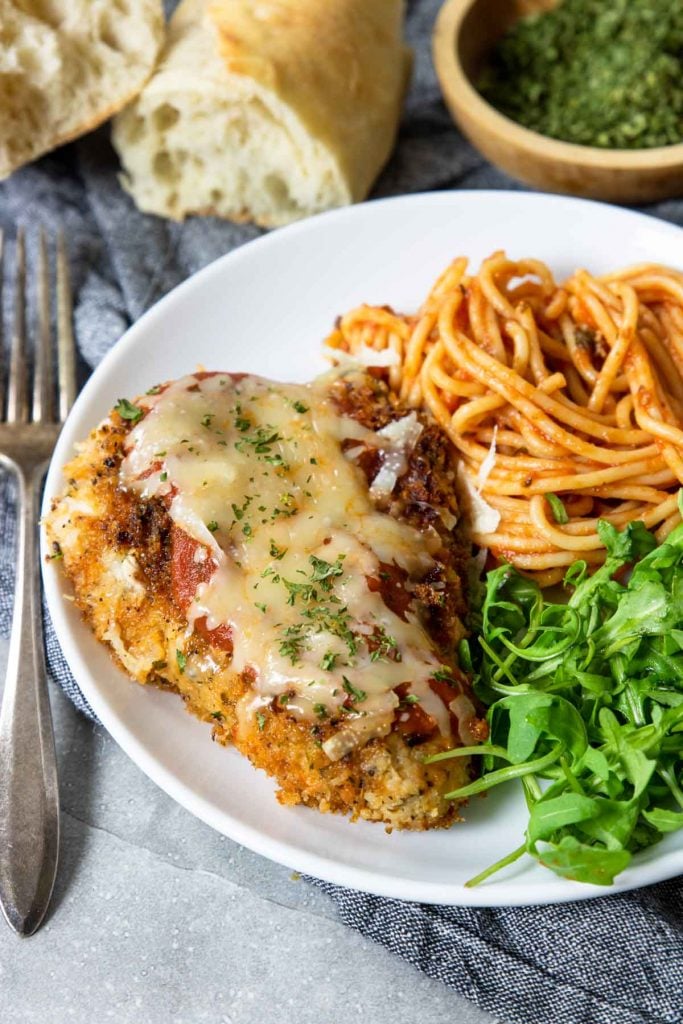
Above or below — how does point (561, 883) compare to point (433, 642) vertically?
below

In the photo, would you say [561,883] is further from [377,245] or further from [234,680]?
[377,245]

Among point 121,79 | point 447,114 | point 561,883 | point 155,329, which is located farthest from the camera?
point 447,114

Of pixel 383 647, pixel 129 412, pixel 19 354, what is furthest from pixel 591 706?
pixel 19 354

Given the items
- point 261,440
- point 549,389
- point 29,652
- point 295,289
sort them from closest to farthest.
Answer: point 261,440, point 29,652, point 549,389, point 295,289

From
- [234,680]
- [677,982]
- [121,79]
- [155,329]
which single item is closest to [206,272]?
[155,329]

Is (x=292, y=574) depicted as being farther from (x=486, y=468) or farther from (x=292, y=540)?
(x=486, y=468)

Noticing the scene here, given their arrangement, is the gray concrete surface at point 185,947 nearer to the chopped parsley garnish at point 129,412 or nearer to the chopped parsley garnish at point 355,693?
the chopped parsley garnish at point 355,693

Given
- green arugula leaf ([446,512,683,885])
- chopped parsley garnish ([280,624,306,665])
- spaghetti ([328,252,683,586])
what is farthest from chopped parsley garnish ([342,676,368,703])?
spaghetti ([328,252,683,586])
